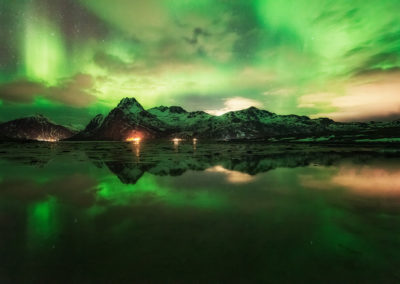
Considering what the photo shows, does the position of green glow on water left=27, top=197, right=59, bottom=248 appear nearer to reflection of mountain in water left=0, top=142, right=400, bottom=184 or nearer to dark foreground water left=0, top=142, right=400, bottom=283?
dark foreground water left=0, top=142, right=400, bottom=283

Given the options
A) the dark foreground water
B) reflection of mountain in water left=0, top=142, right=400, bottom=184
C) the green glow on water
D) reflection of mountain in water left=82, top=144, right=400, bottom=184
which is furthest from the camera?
reflection of mountain in water left=0, top=142, right=400, bottom=184

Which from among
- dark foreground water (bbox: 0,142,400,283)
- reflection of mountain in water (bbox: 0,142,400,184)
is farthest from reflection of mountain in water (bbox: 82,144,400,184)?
dark foreground water (bbox: 0,142,400,283)

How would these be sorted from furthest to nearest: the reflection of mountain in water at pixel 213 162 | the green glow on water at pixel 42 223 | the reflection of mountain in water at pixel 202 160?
the reflection of mountain in water at pixel 202 160 < the reflection of mountain in water at pixel 213 162 < the green glow on water at pixel 42 223

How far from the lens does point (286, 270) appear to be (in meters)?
6.04

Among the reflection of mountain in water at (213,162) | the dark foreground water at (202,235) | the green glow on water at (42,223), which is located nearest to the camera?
the dark foreground water at (202,235)

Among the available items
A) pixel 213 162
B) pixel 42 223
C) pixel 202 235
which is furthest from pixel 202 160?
pixel 202 235

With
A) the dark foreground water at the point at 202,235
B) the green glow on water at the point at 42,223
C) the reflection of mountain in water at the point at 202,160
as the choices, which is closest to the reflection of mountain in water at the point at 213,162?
the reflection of mountain in water at the point at 202,160

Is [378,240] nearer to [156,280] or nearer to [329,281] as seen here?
[329,281]

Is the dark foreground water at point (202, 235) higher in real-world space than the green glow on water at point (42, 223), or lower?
lower

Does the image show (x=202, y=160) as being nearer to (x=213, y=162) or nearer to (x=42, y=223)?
(x=213, y=162)

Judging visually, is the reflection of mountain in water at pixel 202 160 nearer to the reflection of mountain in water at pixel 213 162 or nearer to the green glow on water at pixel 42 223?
the reflection of mountain in water at pixel 213 162

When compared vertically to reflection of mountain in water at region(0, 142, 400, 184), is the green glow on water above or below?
above

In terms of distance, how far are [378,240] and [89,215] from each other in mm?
13114

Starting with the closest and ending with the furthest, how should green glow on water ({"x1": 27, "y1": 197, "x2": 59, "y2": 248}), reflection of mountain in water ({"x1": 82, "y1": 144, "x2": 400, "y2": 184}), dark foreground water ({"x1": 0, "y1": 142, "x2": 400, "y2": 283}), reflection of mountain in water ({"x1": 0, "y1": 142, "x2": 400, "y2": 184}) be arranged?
dark foreground water ({"x1": 0, "y1": 142, "x2": 400, "y2": 283})
green glow on water ({"x1": 27, "y1": 197, "x2": 59, "y2": 248})
reflection of mountain in water ({"x1": 82, "y1": 144, "x2": 400, "y2": 184})
reflection of mountain in water ({"x1": 0, "y1": 142, "x2": 400, "y2": 184})
